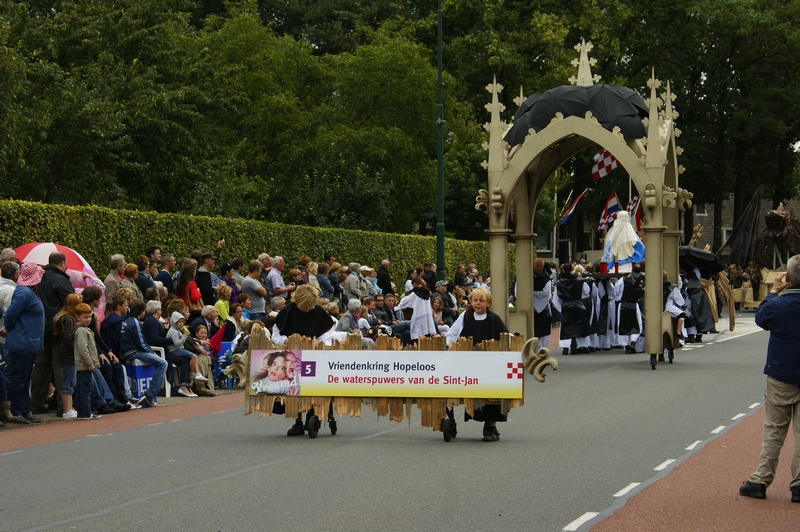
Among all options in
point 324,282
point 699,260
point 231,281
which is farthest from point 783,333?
point 699,260

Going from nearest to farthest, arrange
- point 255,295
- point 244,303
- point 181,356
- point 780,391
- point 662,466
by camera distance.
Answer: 1. point 780,391
2. point 662,466
3. point 181,356
4. point 244,303
5. point 255,295

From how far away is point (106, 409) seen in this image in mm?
16062

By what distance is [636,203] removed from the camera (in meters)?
34.4

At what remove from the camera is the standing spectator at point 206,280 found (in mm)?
20797

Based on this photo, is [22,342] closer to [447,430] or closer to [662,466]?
[447,430]

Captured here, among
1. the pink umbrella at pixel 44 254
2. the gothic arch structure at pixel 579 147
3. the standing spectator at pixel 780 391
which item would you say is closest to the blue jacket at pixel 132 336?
the pink umbrella at pixel 44 254

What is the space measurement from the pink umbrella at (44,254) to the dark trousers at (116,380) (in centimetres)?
184

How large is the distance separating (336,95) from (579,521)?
4341 centimetres

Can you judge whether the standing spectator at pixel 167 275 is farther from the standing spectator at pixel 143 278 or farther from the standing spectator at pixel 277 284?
the standing spectator at pixel 277 284

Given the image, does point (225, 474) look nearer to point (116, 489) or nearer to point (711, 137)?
point (116, 489)

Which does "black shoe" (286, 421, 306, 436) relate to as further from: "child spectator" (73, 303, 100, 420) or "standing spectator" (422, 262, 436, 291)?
"standing spectator" (422, 262, 436, 291)

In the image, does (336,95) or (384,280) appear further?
(336,95)

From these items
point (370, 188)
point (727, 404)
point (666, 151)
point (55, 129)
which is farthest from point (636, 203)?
point (727, 404)

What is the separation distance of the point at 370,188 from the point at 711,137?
75.7ft
